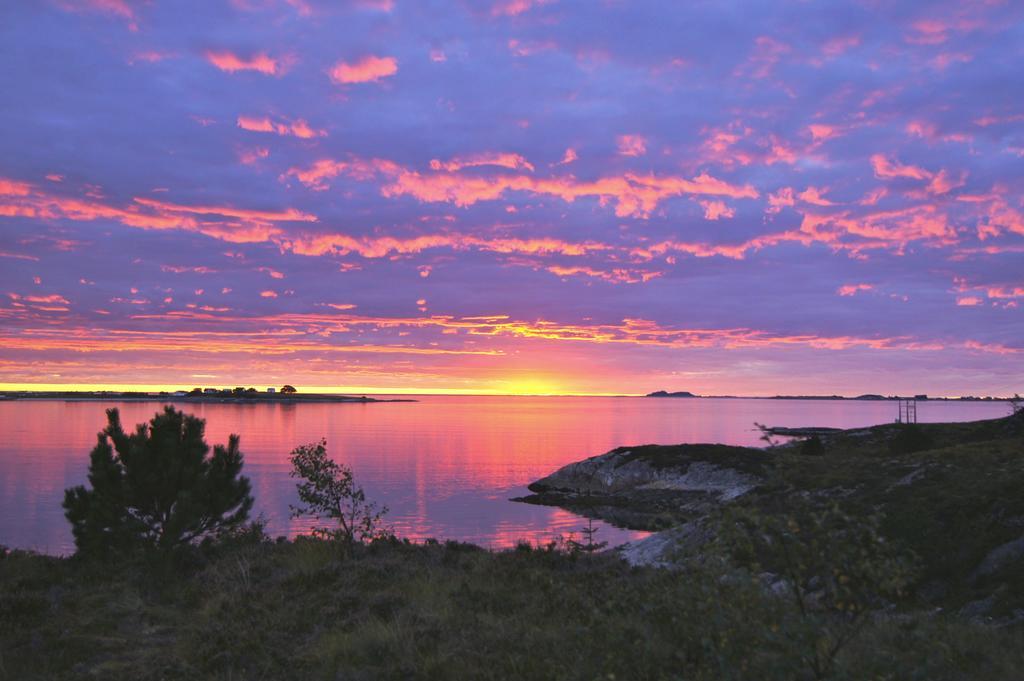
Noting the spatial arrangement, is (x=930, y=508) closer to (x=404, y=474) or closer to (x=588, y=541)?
(x=588, y=541)

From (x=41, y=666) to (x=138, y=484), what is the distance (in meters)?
9.22

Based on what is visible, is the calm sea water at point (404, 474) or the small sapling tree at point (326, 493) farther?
the calm sea water at point (404, 474)

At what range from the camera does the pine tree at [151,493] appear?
57.0 ft

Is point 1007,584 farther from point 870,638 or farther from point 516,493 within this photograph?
point 516,493

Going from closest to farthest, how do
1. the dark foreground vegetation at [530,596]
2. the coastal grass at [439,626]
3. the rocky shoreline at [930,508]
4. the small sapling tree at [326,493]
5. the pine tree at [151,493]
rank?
the dark foreground vegetation at [530,596], the coastal grass at [439,626], the rocky shoreline at [930,508], the small sapling tree at [326,493], the pine tree at [151,493]

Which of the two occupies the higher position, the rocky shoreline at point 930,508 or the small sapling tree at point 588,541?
the rocky shoreline at point 930,508

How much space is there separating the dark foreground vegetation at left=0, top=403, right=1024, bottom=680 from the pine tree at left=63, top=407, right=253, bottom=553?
0.26 feet

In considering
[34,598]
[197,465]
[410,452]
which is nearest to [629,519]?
[197,465]

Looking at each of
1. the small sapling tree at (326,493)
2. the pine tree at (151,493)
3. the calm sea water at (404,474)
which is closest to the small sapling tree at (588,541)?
the calm sea water at (404,474)

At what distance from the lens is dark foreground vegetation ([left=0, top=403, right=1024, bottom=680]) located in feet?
18.7

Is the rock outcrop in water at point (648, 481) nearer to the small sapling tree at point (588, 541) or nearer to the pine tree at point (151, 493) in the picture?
the small sapling tree at point (588, 541)

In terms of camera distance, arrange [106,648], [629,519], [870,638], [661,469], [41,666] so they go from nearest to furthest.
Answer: [870,638] → [41,666] → [106,648] → [629,519] → [661,469]

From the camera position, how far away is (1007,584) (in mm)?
12336

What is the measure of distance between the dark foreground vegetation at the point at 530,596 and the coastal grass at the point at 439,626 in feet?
0.13
